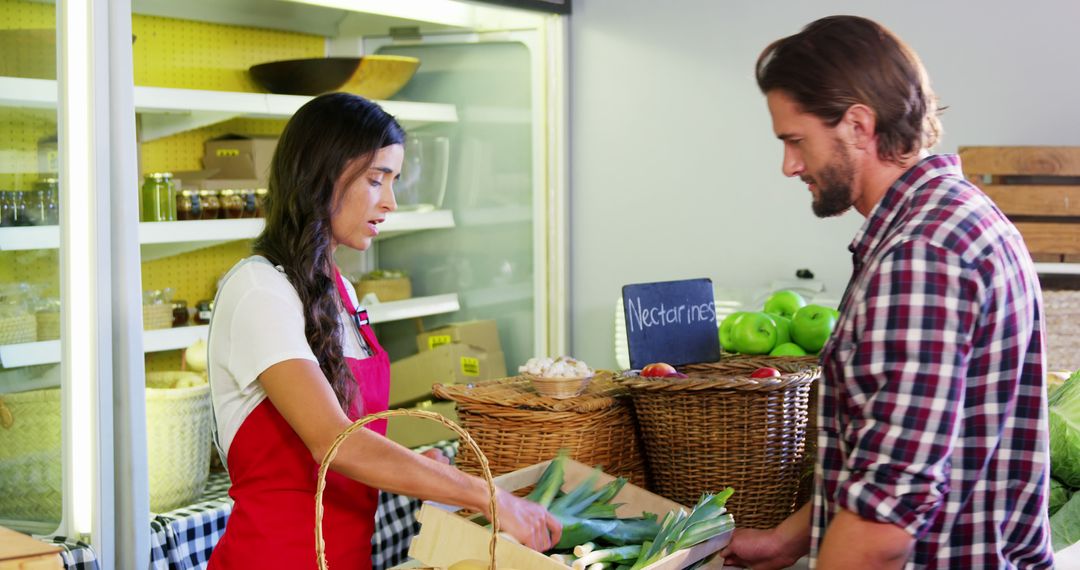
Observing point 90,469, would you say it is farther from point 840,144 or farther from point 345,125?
point 840,144

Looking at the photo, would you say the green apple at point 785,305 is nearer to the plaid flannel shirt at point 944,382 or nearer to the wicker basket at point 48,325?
the plaid flannel shirt at point 944,382

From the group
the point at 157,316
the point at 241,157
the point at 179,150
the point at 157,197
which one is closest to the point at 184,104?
the point at 157,197

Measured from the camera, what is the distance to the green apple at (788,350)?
8.09 feet

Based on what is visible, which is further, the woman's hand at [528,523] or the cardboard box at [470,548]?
the woman's hand at [528,523]

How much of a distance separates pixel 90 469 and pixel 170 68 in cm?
190

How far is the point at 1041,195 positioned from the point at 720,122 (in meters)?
1.30

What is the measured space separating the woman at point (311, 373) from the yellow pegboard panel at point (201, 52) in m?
2.47

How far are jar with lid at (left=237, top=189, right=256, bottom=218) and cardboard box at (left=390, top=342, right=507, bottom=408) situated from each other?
1028 mm

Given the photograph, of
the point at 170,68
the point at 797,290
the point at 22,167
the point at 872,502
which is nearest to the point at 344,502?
the point at 872,502

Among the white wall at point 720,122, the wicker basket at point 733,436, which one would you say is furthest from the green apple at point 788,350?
the white wall at point 720,122

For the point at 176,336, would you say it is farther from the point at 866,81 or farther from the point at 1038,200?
the point at 1038,200

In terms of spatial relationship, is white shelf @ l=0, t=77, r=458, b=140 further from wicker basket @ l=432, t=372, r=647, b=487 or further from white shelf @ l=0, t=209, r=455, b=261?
wicker basket @ l=432, t=372, r=647, b=487

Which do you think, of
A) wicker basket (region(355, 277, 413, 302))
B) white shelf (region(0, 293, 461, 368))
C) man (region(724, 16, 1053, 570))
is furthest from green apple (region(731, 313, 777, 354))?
wicker basket (region(355, 277, 413, 302))

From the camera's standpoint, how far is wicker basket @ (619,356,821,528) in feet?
6.77
